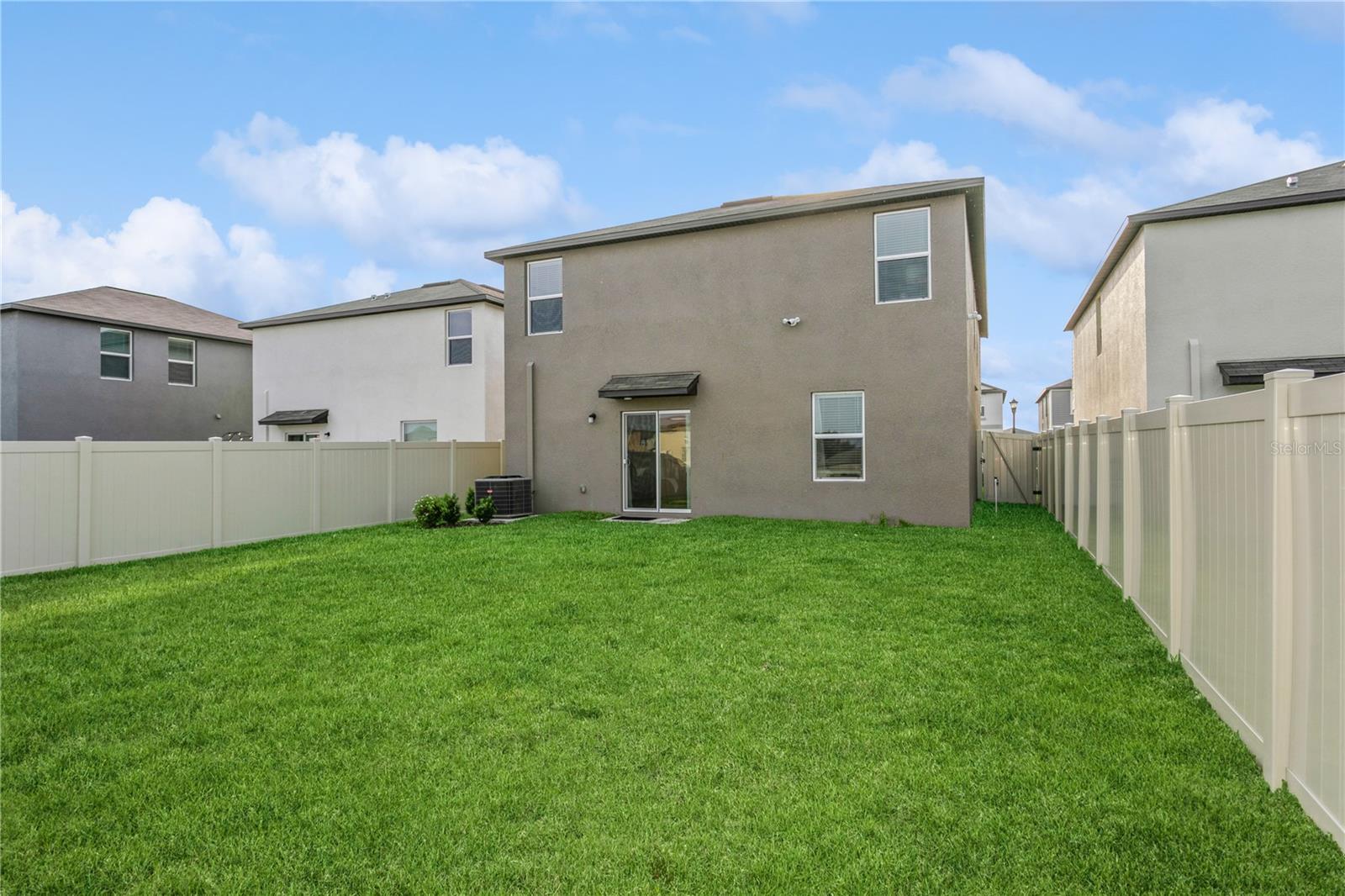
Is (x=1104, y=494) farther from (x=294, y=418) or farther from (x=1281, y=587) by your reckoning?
(x=294, y=418)

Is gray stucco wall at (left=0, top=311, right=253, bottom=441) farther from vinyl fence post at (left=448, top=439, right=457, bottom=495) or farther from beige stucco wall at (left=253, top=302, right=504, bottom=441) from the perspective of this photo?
vinyl fence post at (left=448, top=439, right=457, bottom=495)

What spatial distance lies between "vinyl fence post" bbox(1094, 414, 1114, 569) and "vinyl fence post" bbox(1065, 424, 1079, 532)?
2.28 meters

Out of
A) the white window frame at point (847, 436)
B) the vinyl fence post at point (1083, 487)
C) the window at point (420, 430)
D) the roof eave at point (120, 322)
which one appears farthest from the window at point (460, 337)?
the vinyl fence post at point (1083, 487)

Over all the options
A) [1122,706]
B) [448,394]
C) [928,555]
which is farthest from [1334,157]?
[448,394]

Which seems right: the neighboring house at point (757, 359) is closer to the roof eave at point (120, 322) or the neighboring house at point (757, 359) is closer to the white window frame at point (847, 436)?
the white window frame at point (847, 436)

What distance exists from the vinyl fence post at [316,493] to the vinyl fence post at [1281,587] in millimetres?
12792

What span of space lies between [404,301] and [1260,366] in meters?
19.1

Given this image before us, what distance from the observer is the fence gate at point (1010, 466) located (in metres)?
17.0

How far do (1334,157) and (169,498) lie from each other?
22.5 m

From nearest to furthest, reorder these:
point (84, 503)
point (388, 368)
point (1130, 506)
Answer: point (1130, 506)
point (84, 503)
point (388, 368)

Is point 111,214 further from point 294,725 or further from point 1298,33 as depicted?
point 1298,33

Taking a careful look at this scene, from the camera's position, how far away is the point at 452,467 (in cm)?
1541

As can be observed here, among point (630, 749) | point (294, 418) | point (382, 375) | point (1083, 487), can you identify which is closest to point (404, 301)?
point (382, 375)

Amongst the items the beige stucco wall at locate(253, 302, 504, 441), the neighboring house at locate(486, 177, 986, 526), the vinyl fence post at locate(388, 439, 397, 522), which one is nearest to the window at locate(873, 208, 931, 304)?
→ the neighboring house at locate(486, 177, 986, 526)
